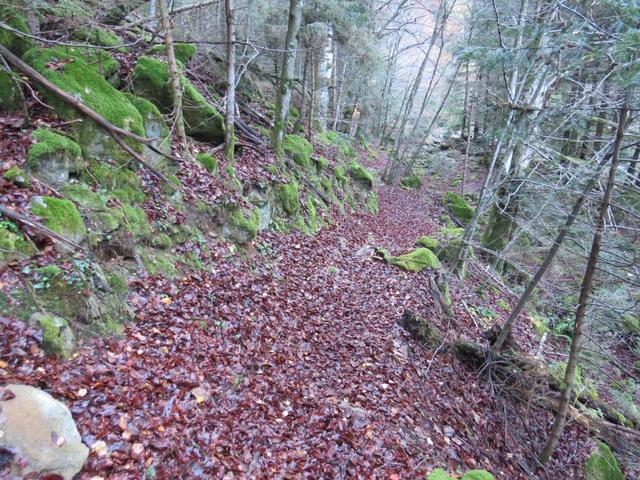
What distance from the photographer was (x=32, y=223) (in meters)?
3.57

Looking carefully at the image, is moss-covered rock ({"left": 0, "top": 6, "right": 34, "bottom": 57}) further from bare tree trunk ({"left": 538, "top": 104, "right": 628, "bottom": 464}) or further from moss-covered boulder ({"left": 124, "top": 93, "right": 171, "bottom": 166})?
bare tree trunk ({"left": 538, "top": 104, "right": 628, "bottom": 464})

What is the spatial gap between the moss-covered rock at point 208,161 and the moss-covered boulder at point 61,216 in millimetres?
3229

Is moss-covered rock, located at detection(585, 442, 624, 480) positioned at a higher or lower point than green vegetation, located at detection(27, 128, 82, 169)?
lower

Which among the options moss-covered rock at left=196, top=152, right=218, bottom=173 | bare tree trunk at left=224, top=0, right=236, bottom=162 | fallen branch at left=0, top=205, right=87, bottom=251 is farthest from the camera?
moss-covered rock at left=196, top=152, right=218, bottom=173

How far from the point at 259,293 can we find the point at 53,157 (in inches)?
138

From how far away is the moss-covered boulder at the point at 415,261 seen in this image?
354 inches

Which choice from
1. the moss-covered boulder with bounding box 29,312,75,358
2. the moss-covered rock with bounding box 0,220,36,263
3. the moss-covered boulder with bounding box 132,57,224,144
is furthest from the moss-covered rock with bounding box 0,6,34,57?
the moss-covered boulder with bounding box 29,312,75,358

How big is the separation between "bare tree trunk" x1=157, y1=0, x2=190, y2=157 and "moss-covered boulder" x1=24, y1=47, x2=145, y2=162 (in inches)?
37.8

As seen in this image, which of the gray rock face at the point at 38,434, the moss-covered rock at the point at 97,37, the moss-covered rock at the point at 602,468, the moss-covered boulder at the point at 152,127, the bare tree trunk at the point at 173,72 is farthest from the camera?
the moss-covered rock at the point at 97,37

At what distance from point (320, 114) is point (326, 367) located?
13.7 m

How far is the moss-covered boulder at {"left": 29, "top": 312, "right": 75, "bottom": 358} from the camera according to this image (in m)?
3.14

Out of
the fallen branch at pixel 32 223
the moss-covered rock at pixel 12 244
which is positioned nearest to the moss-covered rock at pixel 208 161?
the fallen branch at pixel 32 223

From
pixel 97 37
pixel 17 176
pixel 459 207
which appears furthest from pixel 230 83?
pixel 459 207

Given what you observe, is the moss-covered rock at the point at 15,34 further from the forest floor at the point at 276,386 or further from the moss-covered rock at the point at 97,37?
the forest floor at the point at 276,386
